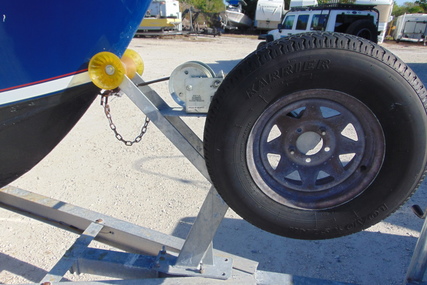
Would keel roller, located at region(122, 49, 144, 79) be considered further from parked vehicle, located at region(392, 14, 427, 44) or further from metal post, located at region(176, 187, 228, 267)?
parked vehicle, located at region(392, 14, 427, 44)

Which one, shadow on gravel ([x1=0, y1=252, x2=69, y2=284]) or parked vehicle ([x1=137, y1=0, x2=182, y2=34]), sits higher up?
shadow on gravel ([x1=0, y1=252, x2=69, y2=284])

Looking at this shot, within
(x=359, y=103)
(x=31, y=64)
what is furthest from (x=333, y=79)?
(x=31, y=64)

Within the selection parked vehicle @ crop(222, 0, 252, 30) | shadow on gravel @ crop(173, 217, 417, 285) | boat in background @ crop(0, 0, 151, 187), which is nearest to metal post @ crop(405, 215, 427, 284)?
shadow on gravel @ crop(173, 217, 417, 285)

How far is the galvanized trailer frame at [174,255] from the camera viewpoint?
1.73 m

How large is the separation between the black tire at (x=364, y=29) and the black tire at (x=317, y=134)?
1086cm

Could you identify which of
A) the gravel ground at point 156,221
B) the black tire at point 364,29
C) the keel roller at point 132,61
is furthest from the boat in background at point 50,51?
the black tire at point 364,29

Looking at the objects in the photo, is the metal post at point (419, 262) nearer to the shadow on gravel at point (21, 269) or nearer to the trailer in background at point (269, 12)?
the shadow on gravel at point (21, 269)

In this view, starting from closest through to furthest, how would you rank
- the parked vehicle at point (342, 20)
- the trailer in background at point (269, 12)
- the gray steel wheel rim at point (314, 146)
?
the gray steel wheel rim at point (314, 146) < the parked vehicle at point (342, 20) < the trailer in background at point (269, 12)

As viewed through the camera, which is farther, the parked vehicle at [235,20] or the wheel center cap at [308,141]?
the parked vehicle at [235,20]

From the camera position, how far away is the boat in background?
5.47 ft

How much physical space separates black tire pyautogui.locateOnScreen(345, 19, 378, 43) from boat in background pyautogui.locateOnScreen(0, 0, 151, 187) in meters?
10.9

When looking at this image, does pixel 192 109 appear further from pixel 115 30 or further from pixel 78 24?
pixel 78 24

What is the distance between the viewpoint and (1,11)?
161cm

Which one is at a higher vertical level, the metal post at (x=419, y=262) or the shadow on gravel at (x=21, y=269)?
the metal post at (x=419, y=262)
